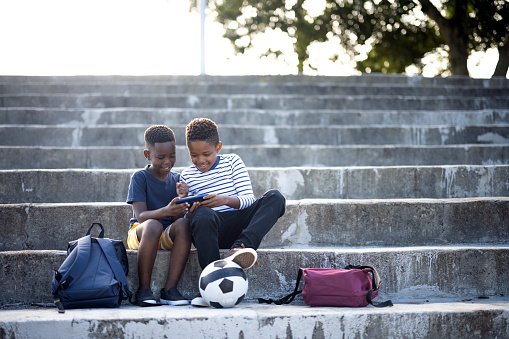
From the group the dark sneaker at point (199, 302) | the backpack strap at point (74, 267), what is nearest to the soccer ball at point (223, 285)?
the dark sneaker at point (199, 302)

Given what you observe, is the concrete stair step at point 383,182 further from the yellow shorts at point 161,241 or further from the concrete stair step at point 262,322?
the concrete stair step at point 262,322

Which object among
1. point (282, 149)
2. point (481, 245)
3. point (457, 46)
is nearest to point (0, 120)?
point (282, 149)

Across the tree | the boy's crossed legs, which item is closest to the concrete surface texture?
the boy's crossed legs

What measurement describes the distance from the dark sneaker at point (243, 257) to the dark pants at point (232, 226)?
0.40ft

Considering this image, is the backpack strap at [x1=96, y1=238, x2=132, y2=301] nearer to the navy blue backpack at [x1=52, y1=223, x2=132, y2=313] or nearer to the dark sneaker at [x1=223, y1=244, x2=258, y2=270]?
the navy blue backpack at [x1=52, y1=223, x2=132, y2=313]

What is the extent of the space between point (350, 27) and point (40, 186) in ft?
37.0

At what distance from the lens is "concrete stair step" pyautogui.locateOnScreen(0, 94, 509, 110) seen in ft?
22.7

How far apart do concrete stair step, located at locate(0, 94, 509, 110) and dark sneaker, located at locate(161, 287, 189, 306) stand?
165 inches

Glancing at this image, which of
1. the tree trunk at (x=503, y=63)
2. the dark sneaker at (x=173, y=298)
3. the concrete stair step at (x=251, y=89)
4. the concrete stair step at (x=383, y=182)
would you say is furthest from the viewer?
the tree trunk at (x=503, y=63)

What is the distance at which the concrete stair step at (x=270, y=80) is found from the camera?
322 inches

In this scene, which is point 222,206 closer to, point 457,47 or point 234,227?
point 234,227

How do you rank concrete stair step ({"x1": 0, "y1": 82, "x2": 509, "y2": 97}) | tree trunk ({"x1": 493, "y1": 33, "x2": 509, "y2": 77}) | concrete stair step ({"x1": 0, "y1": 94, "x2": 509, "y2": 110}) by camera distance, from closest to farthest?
concrete stair step ({"x1": 0, "y1": 94, "x2": 509, "y2": 110}) < concrete stair step ({"x1": 0, "y1": 82, "x2": 509, "y2": 97}) < tree trunk ({"x1": 493, "y1": 33, "x2": 509, "y2": 77})

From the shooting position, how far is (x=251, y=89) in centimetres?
780

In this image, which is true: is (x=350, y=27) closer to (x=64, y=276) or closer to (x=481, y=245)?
(x=481, y=245)
